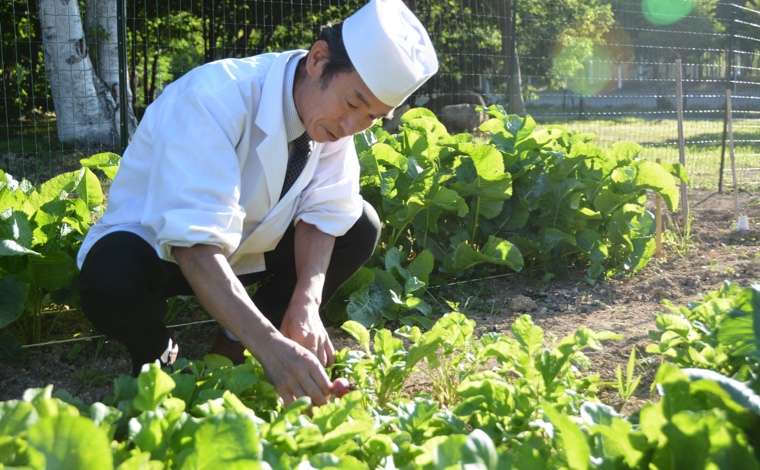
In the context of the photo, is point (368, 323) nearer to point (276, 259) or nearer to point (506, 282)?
point (276, 259)

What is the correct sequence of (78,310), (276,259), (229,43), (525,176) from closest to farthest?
(276,259) < (78,310) < (525,176) < (229,43)

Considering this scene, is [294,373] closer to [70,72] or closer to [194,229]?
[194,229]

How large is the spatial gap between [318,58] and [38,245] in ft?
4.04

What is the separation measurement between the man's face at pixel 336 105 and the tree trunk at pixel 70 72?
5.03 meters

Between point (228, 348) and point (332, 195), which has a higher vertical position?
point (332, 195)

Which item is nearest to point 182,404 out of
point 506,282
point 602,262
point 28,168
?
point 506,282

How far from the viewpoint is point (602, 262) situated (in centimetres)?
425

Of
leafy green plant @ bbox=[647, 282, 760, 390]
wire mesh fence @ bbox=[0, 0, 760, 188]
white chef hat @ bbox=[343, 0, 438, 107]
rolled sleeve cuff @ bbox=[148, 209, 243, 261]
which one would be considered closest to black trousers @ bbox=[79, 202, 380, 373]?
rolled sleeve cuff @ bbox=[148, 209, 243, 261]

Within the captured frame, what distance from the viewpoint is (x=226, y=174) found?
2064mm

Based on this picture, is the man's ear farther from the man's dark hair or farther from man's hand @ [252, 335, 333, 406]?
man's hand @ [252, 335, 333, 406]

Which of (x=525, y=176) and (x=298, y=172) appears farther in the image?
(x=525, y=176)

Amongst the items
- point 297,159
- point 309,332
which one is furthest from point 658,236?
point 309,332

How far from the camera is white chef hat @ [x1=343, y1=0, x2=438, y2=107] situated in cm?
214

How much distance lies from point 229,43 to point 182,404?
9.96 metres
